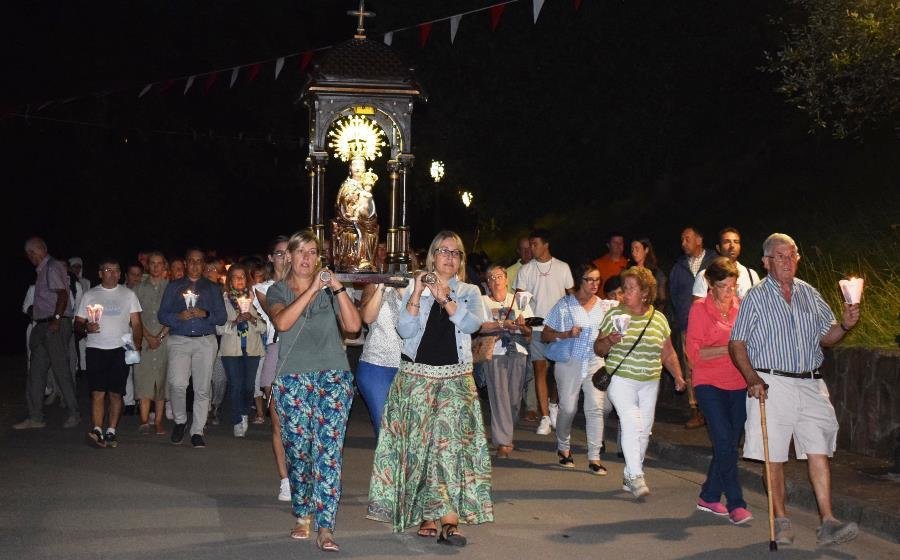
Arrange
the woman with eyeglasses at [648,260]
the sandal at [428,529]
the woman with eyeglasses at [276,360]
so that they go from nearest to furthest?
the sandal at [428,529], the woman with eyeglasses at [276,360], the woman with eyeglasses at [648,260]

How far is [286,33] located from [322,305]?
140ft

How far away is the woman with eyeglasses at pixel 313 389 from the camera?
26.3ft

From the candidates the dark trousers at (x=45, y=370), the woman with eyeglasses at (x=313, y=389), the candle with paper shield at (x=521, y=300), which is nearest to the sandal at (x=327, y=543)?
the woman with eyeglasses at (x=313, y=389)

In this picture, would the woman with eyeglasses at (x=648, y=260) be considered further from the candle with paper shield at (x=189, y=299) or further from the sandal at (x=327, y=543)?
the sandal at (x=327, y=543)


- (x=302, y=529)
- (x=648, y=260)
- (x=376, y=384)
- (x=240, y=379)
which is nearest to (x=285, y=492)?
(x=376, y=384)

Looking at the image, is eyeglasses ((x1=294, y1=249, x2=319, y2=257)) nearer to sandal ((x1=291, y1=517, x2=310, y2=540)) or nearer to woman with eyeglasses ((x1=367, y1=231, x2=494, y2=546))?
woman with eyeglasses ((x1=367, y1=231, x2=494, y2=546))

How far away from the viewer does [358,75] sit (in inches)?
457

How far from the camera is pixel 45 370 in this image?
14.7 metres

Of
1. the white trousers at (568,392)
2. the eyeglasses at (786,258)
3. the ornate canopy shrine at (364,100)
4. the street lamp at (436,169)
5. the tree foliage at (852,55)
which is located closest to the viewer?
the eyeglasses at (786,258)

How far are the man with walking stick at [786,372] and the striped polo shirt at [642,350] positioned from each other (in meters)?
1.75

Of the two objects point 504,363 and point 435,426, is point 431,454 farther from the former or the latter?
point 504,363

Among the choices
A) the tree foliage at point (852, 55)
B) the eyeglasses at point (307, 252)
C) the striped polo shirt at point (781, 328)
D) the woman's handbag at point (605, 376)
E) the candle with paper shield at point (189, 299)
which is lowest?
the woman's handbag at point (605, 376)

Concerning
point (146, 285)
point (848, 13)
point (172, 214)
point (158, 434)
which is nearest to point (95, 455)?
point (158, 434)

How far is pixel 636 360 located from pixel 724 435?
1210 millimetres
